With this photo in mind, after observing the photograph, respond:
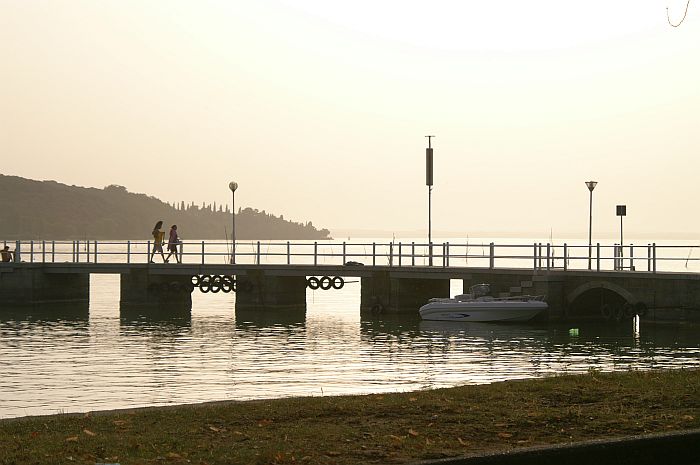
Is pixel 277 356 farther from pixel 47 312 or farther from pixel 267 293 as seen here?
pixel 47 312

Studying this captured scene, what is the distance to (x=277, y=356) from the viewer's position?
103 feet

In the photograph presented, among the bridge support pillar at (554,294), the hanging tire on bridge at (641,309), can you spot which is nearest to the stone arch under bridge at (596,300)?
the bridge support pillar at (554,294)

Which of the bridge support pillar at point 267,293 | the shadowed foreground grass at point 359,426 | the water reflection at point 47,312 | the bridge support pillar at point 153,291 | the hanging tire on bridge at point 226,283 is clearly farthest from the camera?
the bridge support pillar at point 153,291

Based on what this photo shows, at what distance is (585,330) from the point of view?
40.2m

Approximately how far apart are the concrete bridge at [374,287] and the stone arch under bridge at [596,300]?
1.4 inches

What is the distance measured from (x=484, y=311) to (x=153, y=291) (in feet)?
55.9

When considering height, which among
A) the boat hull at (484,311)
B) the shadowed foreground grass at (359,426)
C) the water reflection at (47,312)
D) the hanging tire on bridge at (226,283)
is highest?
the hanging tire on bridge at (226,283)

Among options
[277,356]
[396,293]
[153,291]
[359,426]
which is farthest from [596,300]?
[359,426]

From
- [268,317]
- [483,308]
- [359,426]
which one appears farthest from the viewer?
[268,317]

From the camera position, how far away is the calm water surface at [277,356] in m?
23.0

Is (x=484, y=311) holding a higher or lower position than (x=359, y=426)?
lower

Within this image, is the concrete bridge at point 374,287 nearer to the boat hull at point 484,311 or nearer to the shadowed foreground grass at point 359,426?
the boat hull at point 484,311

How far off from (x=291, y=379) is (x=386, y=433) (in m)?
12.6

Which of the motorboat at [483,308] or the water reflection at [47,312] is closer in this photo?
the motorboat at [483,308]
